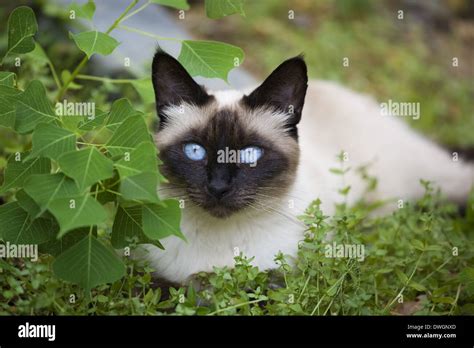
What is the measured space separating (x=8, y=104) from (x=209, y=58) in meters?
0.72

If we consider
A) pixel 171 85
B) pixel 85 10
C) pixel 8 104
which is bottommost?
pixel 8 104

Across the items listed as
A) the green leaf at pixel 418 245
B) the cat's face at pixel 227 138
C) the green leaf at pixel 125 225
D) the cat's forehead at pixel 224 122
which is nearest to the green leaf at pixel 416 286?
the green leaf at pixel 418 245

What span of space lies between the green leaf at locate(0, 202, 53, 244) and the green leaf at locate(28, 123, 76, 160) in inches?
9.6

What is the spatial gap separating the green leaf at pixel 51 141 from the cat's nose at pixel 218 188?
0.49 meters

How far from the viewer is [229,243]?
2.48 metres

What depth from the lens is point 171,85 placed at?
7.98 ft

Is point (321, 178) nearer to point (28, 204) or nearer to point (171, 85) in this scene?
point (171, 85)

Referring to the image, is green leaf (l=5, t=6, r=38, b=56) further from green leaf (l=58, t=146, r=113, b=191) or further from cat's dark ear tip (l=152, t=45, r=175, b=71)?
green leaf (l=58, t=146, r=113, b=191)

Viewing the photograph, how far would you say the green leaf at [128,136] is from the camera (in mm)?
2031

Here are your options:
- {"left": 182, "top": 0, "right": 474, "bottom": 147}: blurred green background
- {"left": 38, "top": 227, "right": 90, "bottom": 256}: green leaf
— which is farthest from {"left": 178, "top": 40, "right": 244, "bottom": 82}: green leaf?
{"left": 182, "top": 0, "right": 474, "bottom": 147}: blurred green background

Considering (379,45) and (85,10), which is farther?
(379,45)

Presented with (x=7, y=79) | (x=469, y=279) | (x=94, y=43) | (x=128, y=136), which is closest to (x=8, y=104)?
(x=7, y=79)
